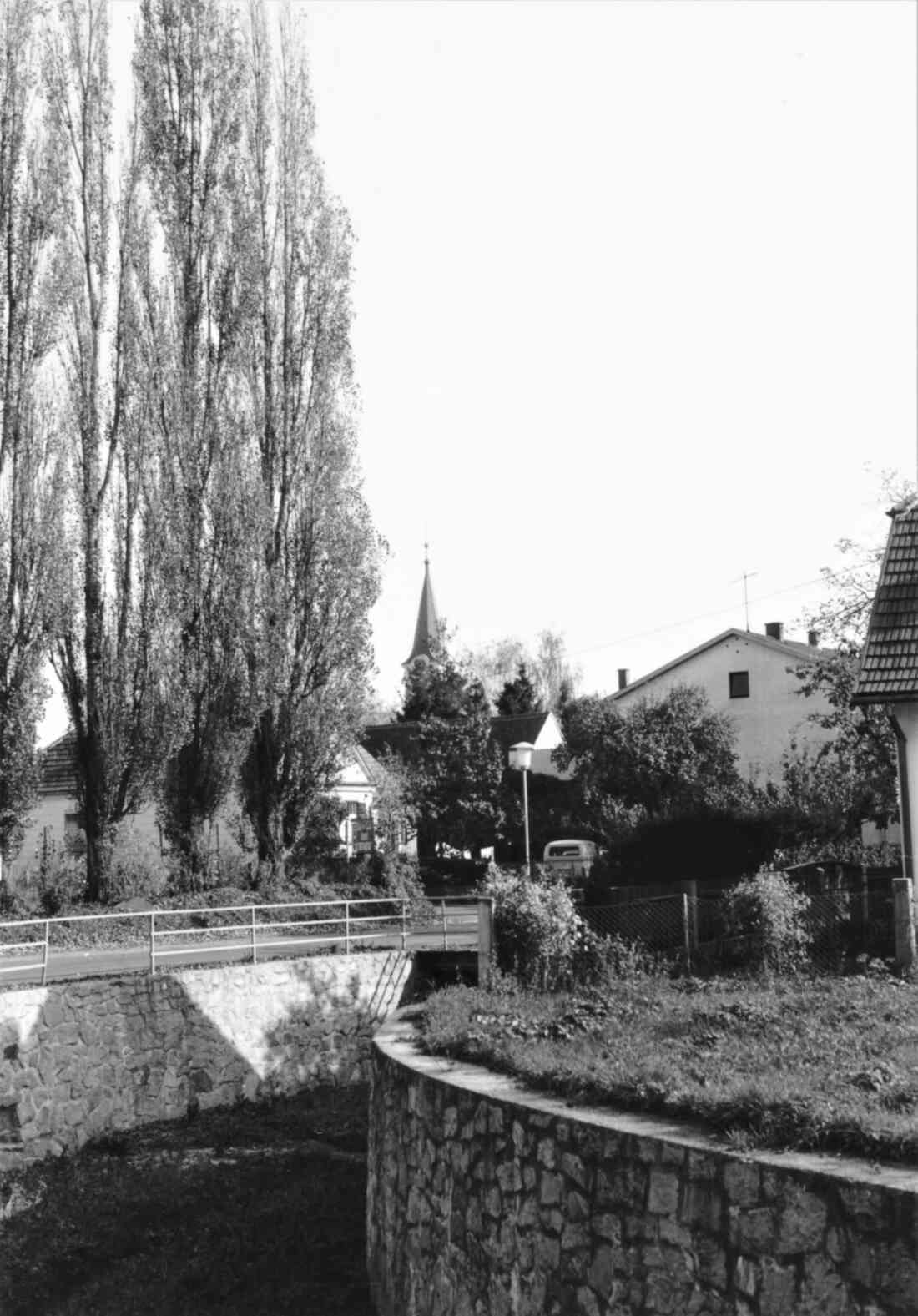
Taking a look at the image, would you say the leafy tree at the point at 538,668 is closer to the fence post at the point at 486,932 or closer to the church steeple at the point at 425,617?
the church steeple at the point at 425,617

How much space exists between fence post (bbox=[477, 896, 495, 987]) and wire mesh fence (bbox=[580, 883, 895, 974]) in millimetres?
1036

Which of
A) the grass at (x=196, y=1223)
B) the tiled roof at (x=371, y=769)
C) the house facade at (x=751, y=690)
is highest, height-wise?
the house facade at (x=751, y=690)

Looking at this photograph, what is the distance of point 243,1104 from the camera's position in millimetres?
18922

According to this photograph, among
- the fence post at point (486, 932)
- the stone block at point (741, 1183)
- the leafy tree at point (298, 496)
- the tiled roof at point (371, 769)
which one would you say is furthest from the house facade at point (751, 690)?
the stone block at point (741, 1183)

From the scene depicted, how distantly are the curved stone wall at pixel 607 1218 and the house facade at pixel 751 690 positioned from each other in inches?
1478

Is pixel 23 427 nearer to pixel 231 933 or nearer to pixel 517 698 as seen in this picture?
pixel 231 933

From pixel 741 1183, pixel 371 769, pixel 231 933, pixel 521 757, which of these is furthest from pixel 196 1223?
pixel 371 769

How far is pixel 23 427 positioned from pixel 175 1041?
46.9 ft

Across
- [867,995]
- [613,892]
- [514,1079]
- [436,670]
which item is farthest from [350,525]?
[436,670]

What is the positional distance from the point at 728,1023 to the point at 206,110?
91.1 ft

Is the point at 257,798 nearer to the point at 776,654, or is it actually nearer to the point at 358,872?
the point at 358,872

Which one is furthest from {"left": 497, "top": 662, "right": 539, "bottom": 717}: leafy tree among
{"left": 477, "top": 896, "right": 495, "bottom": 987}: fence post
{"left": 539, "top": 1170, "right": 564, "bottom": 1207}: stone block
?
{"left": 539, "top": 1170, "right": 564, "bottom": 1207}: stone block

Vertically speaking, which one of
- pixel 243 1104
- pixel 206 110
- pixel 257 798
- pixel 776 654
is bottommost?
pixel 243 1104

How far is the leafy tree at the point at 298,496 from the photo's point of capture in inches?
1209
